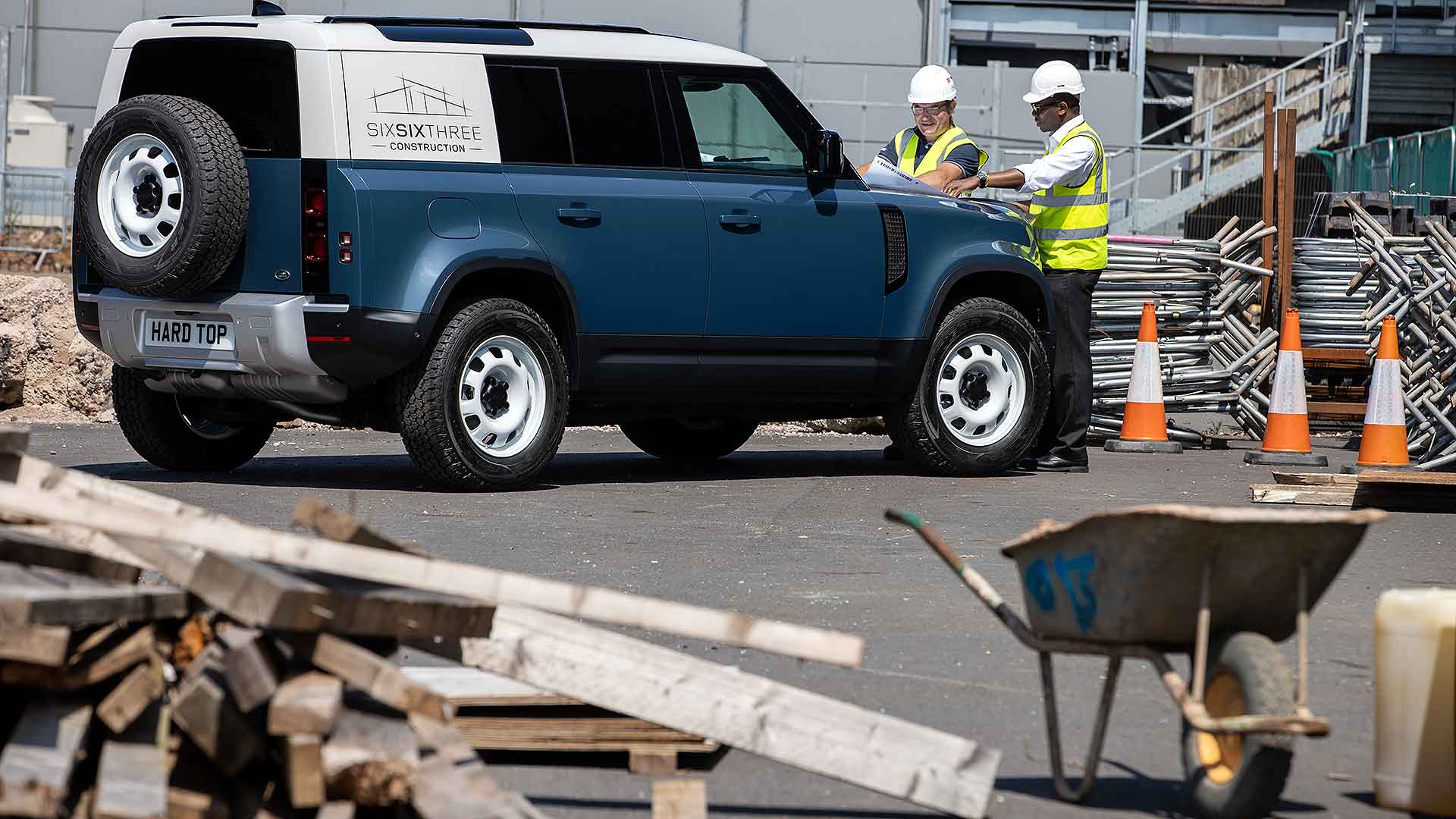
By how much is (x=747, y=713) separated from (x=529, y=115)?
603 cm

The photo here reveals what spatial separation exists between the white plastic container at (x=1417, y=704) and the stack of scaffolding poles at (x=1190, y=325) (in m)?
10.0

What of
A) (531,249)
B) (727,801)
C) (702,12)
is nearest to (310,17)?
(531,249)

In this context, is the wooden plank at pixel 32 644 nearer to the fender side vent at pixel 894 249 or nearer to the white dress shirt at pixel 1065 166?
the fender side vent at pixel 894 249

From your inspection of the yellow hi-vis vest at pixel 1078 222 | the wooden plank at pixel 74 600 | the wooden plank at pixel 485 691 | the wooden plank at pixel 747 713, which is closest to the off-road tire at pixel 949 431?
the yellow hi-vis vest at pixel 1078 222

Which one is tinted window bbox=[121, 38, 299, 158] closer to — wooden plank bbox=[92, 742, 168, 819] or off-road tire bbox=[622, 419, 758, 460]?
off-road tire bbox=[622, 419, 758, 460]

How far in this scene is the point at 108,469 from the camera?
10.5 m

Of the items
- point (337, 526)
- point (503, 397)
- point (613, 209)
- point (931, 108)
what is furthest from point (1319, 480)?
point (337, 526)

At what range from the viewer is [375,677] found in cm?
367

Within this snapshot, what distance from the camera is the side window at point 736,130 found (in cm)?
1030

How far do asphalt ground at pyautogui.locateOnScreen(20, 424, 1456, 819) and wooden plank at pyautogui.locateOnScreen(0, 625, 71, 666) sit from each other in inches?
45.5

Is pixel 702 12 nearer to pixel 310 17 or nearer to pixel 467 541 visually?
pixel 310 17

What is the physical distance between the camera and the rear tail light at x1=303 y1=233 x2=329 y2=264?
9.05 meters

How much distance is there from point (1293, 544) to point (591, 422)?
669 centimetres

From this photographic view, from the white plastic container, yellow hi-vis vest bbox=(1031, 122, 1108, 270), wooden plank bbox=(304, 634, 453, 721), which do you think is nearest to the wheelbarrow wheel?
the white plastic container
